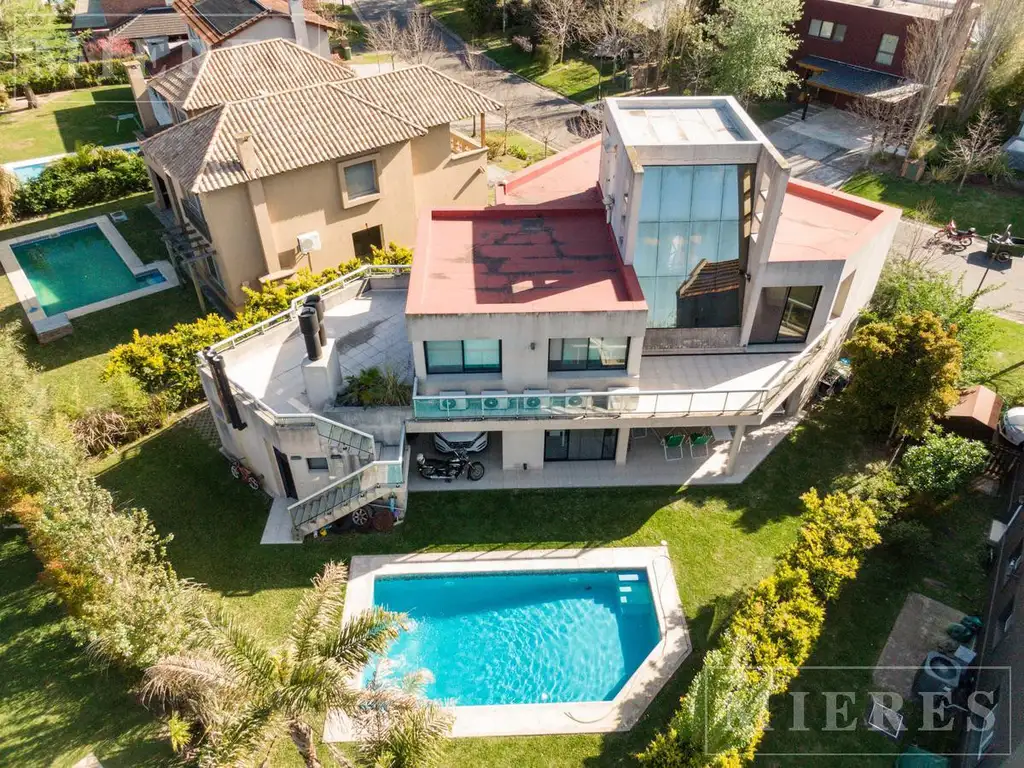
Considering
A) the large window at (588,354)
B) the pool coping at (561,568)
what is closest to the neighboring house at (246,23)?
the large window at (588,354)

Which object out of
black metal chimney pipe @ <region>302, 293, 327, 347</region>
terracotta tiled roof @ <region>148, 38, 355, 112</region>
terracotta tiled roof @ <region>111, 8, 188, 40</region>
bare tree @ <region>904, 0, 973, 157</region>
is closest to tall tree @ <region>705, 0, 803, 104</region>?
bare tree @ <region>904, 0, 973, 157</region>

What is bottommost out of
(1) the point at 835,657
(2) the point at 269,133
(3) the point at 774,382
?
(1) the point at 835,657

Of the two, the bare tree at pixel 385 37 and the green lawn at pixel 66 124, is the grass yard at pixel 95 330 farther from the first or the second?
the bare tree at pixel 385 37

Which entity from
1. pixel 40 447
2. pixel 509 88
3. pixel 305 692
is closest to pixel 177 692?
pixel 305 692

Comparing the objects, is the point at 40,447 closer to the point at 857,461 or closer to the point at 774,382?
the point at 774,382

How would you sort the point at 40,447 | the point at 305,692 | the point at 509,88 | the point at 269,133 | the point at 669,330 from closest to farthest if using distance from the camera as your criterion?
the point at 305,692 < the point at 40,447 < the point at 669,330 < the point at 269,133 < the point at 509,88

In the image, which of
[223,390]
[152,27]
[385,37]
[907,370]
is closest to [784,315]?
[907,370]

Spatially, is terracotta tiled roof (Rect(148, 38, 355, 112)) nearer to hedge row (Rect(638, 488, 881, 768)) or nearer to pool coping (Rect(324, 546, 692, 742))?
pool coping (Rect(324, 546, 692, 742))
